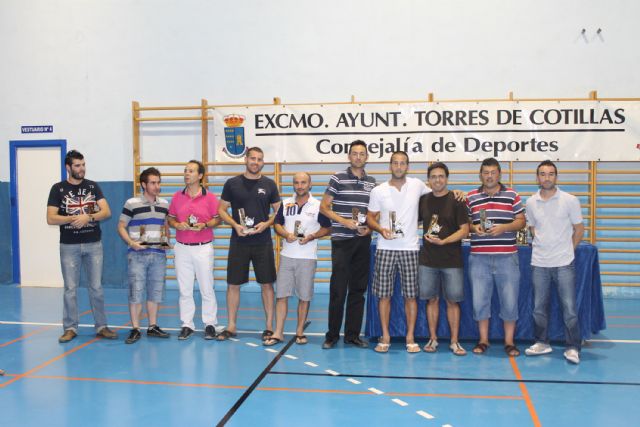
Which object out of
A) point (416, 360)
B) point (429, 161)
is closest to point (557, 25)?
point (429, 161)

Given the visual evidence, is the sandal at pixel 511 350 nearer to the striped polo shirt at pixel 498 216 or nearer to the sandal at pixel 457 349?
the sandal at pixel 457 349

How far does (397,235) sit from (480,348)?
1.22m

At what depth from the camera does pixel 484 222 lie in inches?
183

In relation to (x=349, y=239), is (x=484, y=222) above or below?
above

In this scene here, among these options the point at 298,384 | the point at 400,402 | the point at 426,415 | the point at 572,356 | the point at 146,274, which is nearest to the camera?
the point at 426,415

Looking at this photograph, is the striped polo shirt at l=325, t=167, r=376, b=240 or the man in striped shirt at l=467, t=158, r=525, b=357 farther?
the striped polo shirt at l=325, t=167, r=376, b=240

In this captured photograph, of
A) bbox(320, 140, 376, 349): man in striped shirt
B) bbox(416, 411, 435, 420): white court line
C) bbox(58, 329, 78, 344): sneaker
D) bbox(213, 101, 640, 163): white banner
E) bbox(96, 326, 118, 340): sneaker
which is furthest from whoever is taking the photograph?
bbox(213, 101, 640, 163): white banner

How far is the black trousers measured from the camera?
496 cm

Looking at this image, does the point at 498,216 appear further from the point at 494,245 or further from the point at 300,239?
the point at 300,239

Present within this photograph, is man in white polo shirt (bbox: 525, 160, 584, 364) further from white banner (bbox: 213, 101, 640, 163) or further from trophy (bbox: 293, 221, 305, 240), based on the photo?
white banner (bbox: 213, 101, 640, 163)

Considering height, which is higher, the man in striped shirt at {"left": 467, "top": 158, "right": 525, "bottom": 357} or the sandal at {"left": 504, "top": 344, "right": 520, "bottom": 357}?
the man in striped shirt at {"left": 467, "top": 158, "right": 525, "bottom": 357}

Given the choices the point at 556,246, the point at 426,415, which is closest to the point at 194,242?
the point at 426,415

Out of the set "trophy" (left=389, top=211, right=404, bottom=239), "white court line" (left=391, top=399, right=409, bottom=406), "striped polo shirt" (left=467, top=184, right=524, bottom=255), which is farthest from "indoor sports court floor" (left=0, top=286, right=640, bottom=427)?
"trophy" (left=389, top=211, right=404, bottom=239)

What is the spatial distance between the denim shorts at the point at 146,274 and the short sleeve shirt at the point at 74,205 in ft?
1.43
